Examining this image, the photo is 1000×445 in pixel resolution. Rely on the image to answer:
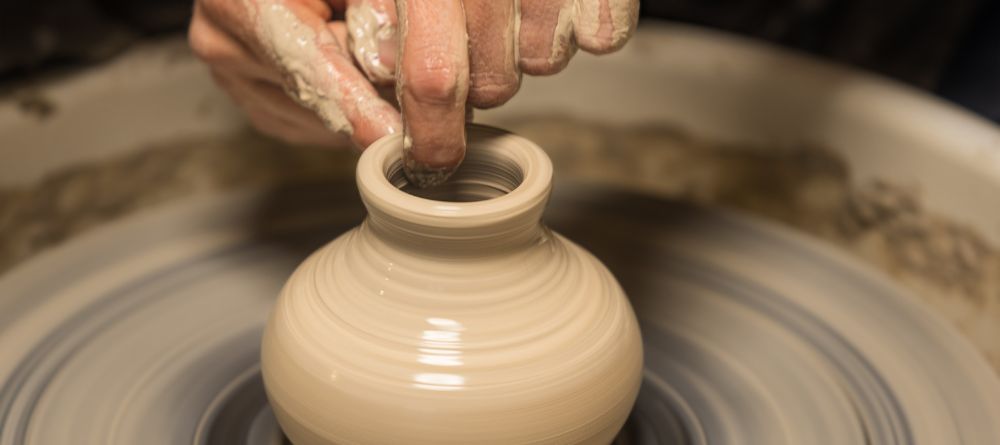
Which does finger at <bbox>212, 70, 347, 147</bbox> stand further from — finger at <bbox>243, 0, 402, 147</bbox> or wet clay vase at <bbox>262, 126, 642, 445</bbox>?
wet clay vase at <bbox>262, 126, 642, 445</bbox>

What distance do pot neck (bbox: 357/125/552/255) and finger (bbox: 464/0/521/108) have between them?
53 mm

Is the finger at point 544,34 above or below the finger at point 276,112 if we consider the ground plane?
above

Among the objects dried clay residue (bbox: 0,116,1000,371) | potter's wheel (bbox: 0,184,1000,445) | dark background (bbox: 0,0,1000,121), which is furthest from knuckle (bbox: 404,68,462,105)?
dark background (bbox: 0,0,1000,121)

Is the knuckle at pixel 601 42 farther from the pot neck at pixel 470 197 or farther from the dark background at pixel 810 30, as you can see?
the dark background at pixel 810 30

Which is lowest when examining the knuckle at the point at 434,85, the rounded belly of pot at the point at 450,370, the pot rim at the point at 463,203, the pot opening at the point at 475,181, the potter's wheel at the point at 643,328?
the potter's wheel at the point at 643,328

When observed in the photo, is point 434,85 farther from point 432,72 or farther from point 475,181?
point 475,181

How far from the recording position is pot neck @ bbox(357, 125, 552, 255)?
92 centimetres

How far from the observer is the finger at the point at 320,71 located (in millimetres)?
1061

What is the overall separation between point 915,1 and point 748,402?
1359 mm

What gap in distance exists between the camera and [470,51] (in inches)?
38.4

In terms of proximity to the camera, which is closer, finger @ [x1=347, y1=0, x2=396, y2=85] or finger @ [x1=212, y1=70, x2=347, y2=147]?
finger @ [x1=347, y1=0, x2=396, y2=85]

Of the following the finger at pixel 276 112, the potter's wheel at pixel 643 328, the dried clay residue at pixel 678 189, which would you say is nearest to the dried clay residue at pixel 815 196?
the dried clay residue at pixel 678 189

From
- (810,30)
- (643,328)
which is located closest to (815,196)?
(643,328)

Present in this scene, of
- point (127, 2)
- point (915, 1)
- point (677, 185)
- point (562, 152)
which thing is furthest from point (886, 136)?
point (127, 2)
